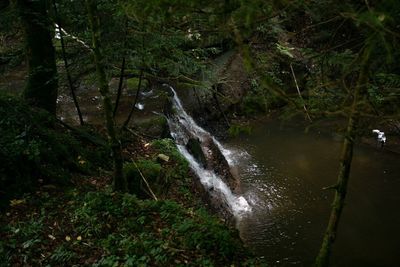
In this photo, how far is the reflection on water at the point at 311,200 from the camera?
8570 mm

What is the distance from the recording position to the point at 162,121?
11219 mm

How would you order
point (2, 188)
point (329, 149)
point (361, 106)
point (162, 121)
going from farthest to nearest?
point (329, 149) < point (162, 121) < point (2, 188) < point (361, 106)

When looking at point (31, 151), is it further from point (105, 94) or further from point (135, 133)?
point (135, 133)

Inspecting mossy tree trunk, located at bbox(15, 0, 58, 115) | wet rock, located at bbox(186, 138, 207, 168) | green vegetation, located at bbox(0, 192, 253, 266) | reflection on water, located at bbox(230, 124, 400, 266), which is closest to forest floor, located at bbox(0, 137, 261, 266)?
green vegetation, located at bbox(0, 192, 253, 266)

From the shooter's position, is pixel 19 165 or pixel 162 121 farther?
pixel 162 121

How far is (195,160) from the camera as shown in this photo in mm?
10812

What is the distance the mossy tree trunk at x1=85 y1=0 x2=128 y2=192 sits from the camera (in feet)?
18.8

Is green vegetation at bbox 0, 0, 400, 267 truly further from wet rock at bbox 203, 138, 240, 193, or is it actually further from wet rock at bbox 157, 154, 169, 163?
wet rock at bbox 203, 138, 240, 193

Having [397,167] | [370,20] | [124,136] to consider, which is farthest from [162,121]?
[370,20]

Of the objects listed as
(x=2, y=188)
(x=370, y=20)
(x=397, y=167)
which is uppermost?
(x=370, y=20)

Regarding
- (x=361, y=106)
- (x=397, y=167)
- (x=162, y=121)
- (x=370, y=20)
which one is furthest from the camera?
(x=397, y=167)

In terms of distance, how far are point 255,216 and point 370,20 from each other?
7714 mm

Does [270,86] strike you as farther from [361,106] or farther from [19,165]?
[19,165]

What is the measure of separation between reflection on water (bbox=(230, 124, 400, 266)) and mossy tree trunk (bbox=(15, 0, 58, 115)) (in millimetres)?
5204
